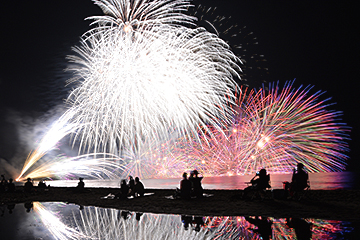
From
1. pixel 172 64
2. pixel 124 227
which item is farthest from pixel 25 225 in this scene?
pixel 172 64

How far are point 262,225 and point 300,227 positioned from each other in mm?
854

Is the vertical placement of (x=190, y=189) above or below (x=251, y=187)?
below

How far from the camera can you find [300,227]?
668 centimetres

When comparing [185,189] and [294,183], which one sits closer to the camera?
[294,183]

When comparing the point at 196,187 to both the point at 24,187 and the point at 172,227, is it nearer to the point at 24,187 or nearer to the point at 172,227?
the point at 172,227

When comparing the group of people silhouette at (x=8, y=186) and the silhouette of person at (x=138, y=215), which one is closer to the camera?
the silhouette of person at (x=138, y=215)

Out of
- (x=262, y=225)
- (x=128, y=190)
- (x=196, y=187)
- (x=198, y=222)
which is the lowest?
(x=198, y=222)

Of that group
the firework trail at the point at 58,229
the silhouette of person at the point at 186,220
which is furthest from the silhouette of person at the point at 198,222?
the firework trail at the point at 58,229

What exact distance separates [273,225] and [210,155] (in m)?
31.2

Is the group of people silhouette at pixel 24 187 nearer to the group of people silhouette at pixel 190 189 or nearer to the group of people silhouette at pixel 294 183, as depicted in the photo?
the group of people silhouette at pixel 190 189

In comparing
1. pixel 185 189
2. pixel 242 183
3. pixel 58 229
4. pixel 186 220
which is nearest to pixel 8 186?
pixel 185 189

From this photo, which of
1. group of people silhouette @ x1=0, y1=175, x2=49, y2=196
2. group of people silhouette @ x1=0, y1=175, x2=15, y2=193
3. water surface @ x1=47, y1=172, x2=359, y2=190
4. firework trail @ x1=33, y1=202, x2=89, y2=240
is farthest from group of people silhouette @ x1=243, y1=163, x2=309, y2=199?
group of people silhouette @ x1=0, y1=175, x2=15, y2=193

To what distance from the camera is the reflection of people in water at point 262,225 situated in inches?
246

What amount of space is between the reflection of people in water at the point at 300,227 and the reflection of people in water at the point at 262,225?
495 mm
